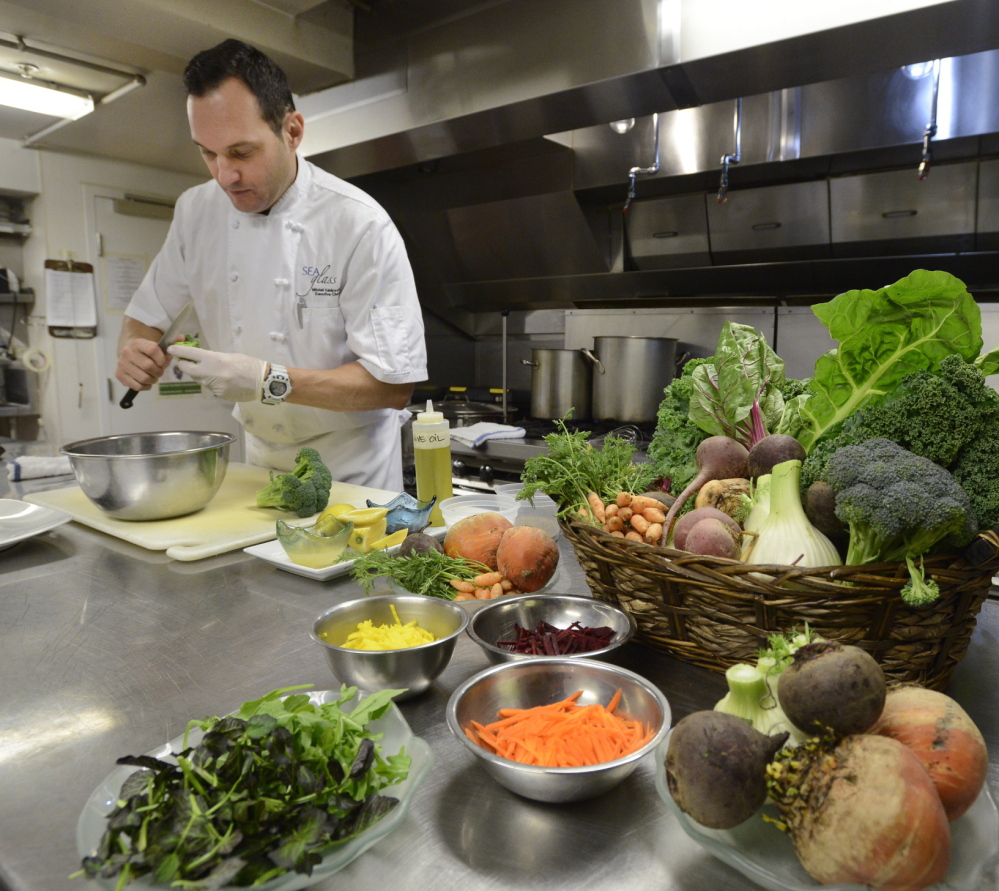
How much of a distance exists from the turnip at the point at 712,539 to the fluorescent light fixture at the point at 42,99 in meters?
4.08

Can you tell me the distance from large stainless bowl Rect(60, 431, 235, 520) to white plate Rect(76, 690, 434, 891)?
97 cm

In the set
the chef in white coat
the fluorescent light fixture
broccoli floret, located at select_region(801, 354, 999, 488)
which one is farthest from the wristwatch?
the fluorescent light fixture

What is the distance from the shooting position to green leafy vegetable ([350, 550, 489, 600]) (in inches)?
42.5

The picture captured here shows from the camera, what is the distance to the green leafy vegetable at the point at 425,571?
3.54 ft

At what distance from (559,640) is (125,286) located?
4.64 metres

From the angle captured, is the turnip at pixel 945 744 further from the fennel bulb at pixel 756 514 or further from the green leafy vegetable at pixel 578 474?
the green leafy vegetable at pixel 578 474

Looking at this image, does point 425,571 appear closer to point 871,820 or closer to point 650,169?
point 871,820

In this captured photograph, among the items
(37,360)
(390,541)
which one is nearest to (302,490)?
(390,541)

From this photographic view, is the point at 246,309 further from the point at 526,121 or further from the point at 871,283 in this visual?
the point at 871,283

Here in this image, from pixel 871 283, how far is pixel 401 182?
2.94 meters

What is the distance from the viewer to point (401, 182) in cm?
464

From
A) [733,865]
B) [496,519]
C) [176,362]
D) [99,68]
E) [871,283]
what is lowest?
[733,865]

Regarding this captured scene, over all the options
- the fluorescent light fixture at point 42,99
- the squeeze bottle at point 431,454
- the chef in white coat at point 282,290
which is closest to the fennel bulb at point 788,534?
the squeeze bottle at point 431,454

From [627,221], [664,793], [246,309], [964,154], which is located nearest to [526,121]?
[627,221]
